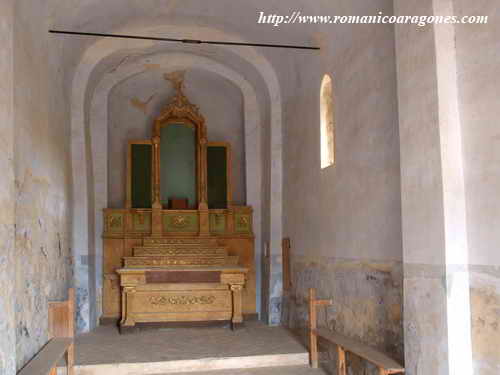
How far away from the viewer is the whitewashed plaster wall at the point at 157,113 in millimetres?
11703

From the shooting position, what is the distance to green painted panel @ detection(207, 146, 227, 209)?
11.6m

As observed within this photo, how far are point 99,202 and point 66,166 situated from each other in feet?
6.52

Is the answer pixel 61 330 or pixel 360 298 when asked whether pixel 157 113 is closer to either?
pixel 61 330

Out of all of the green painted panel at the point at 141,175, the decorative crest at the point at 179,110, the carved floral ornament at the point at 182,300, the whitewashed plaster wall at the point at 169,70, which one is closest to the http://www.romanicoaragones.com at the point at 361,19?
the whitewashed plaster wall at the point at 169,70

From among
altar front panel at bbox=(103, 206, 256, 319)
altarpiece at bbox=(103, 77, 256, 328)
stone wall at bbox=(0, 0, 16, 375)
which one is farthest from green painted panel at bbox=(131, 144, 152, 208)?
stone wall at bbox=(0, 0, 16, 375)

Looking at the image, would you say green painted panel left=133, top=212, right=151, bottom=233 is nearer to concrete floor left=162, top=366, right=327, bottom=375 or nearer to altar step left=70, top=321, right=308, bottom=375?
altar step left=70, top=321, right=308, bottom=375

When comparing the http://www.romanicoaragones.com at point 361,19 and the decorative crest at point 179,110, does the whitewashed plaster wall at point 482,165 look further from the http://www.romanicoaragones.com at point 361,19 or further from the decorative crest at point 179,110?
the decorative crest at point 179,110

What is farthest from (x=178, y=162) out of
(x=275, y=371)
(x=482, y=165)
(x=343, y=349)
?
(x=482, y=165)

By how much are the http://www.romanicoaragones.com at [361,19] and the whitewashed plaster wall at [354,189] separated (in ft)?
0.28

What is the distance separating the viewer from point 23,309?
5.77m

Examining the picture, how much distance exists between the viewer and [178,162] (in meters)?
11.6

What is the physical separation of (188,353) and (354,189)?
3.34m

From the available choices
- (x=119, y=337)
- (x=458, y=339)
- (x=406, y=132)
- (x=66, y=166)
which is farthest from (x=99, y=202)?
(x=458, y=339)

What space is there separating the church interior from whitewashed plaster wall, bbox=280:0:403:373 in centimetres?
3
